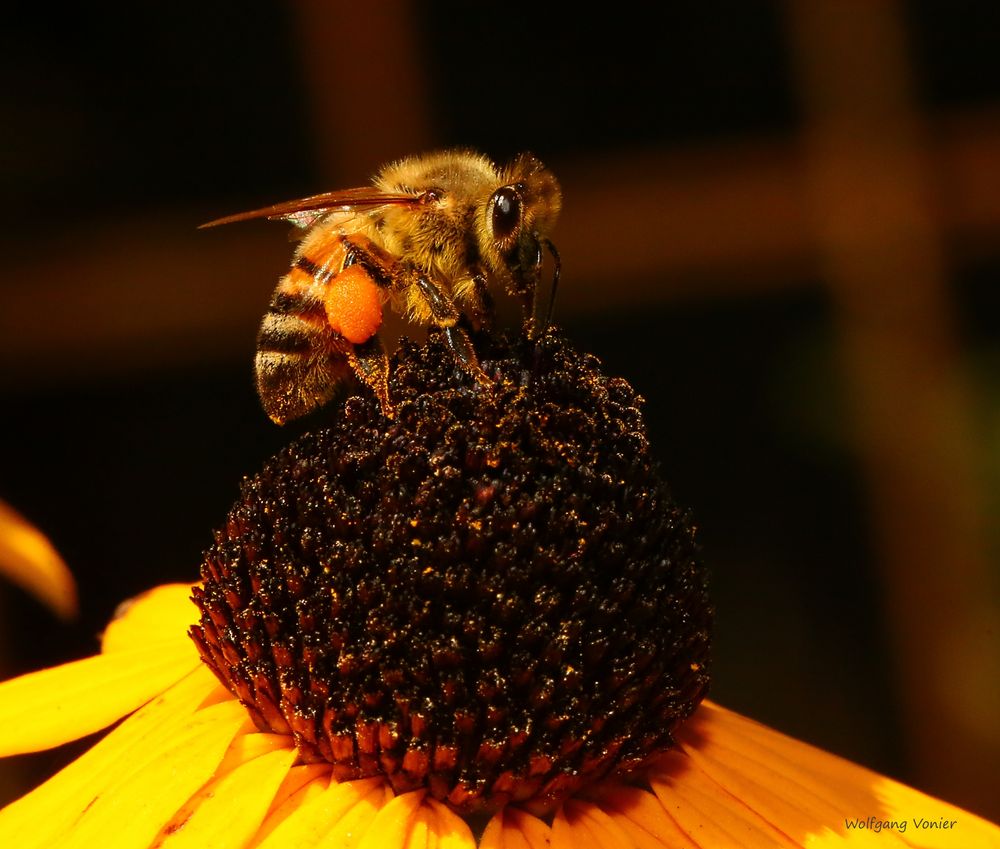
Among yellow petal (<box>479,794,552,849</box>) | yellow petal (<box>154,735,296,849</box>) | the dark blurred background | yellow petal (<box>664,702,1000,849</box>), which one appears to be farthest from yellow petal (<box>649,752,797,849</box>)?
the dark blurred background

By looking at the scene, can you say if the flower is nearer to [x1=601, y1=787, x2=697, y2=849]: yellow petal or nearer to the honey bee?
[x1=601, y1=787, x2=697, y2=849]: yellow petal

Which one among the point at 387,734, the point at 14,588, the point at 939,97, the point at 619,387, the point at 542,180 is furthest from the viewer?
the point at 939,97

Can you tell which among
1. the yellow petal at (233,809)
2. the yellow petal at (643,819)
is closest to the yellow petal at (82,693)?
the yellow petal at (233,809)

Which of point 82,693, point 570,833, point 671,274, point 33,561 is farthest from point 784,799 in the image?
point 671,274

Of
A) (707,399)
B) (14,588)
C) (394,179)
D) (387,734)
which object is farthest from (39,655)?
(387,734)

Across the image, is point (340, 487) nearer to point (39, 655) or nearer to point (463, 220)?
point (463, 220)

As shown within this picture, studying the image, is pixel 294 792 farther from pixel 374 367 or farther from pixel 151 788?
pixel 374 367

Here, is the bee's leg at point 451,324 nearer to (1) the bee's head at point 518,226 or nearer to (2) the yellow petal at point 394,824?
(1) the bee's head at point 518,226

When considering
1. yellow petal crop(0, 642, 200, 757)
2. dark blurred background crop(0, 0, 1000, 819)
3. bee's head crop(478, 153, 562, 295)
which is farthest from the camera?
dark blurred background crop(0, 0, 1000, 819)
